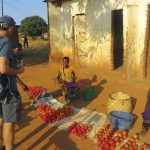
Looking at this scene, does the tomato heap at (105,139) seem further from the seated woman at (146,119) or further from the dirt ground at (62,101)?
the seated woman at (146,119)

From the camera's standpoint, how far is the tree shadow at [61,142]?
5.31 m

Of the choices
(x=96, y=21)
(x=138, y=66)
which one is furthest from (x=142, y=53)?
(x=96, y=21)

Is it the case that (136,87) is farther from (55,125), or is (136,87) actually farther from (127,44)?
(55,125)

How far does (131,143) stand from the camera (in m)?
5.19

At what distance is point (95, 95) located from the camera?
8484 mm

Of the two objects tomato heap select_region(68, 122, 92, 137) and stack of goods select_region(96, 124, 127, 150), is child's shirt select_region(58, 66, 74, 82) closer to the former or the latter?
tomato heap select_region(68, 122, 92, 137)

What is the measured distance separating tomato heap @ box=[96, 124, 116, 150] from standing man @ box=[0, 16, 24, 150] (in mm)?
1658

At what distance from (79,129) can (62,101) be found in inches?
88.9

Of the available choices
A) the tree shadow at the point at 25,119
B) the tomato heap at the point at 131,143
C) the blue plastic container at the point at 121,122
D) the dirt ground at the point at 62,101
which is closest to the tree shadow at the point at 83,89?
the dirt ground at the point at 62,101

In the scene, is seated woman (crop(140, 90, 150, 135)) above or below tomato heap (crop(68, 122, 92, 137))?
above

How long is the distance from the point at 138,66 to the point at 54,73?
4.25m

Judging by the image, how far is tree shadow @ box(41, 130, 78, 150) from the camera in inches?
209

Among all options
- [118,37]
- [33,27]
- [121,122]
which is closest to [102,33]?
[118,37]

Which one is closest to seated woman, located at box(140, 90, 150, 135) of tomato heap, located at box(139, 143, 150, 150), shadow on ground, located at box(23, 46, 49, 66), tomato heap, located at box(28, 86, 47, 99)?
tomato heap, located at box(139, 143, 150, 150)
